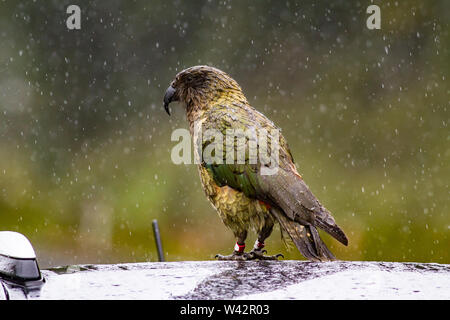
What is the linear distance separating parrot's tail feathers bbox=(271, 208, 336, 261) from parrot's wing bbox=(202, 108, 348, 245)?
29 millimetres

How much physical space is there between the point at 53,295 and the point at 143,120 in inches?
257

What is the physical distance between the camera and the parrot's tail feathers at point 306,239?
2.77 metres

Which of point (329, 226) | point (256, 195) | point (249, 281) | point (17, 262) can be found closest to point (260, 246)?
point (256, 195)

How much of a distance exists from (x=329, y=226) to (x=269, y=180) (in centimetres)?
33

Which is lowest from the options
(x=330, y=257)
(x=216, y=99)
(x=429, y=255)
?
(x=429, y=255)

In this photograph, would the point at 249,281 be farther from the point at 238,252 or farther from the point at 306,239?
the point at 238,252

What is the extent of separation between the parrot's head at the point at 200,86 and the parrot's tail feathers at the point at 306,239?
722mm

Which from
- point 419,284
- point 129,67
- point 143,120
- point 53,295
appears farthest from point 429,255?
point 53,295

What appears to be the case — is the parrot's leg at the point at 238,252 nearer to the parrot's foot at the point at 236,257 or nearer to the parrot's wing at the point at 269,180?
the parrot's foot at the point at 236,257

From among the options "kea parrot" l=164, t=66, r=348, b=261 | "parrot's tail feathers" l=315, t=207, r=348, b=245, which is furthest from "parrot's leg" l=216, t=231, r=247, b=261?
"parrot's tail feathers" l=315, t=207, r=348, b=245

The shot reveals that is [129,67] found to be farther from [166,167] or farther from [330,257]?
[330,257]

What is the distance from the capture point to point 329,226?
9.28 feet

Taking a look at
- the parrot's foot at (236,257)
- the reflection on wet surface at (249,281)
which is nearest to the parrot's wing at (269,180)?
the parrot's foot at (236,257)
